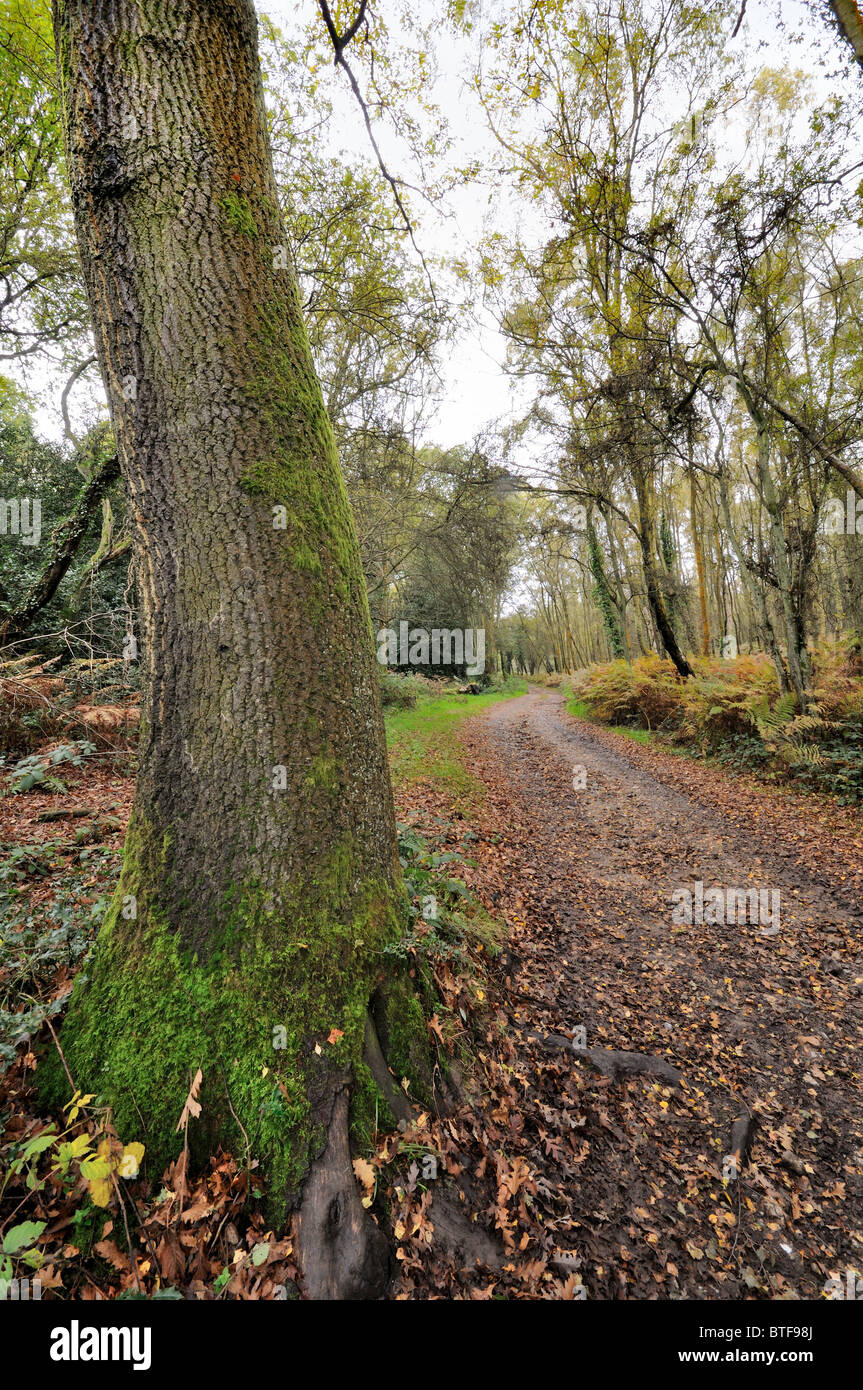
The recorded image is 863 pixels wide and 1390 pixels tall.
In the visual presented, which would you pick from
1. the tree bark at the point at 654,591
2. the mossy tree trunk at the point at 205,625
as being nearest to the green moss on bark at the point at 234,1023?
the mossy tree trunk at the point at 205,625

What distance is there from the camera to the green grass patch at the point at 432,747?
782cm

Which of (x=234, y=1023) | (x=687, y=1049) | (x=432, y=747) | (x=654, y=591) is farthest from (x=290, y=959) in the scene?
(x=654, y=591)

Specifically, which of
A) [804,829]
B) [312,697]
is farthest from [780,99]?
[312,697]

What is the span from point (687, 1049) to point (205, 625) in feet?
12.5

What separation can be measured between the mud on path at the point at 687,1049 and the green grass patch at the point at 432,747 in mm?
1628

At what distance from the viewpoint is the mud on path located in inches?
82.4

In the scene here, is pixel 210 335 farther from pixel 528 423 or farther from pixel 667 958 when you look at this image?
pixel 528 423

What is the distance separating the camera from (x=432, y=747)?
10.6 m

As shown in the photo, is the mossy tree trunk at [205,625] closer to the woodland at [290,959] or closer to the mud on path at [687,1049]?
the woodland at [290,959]

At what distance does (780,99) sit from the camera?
32.1 feet

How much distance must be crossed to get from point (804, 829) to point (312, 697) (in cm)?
691

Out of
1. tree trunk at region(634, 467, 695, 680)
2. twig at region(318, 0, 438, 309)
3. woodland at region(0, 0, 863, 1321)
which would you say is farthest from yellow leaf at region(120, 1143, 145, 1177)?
tree trunk at region(634, 467, 695, 680)

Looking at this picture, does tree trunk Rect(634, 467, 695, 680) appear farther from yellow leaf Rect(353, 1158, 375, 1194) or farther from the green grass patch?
yellow leaf Rect(353, 1158, 375, 1194)

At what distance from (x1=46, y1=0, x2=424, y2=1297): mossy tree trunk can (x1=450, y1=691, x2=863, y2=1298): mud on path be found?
1.08 m
